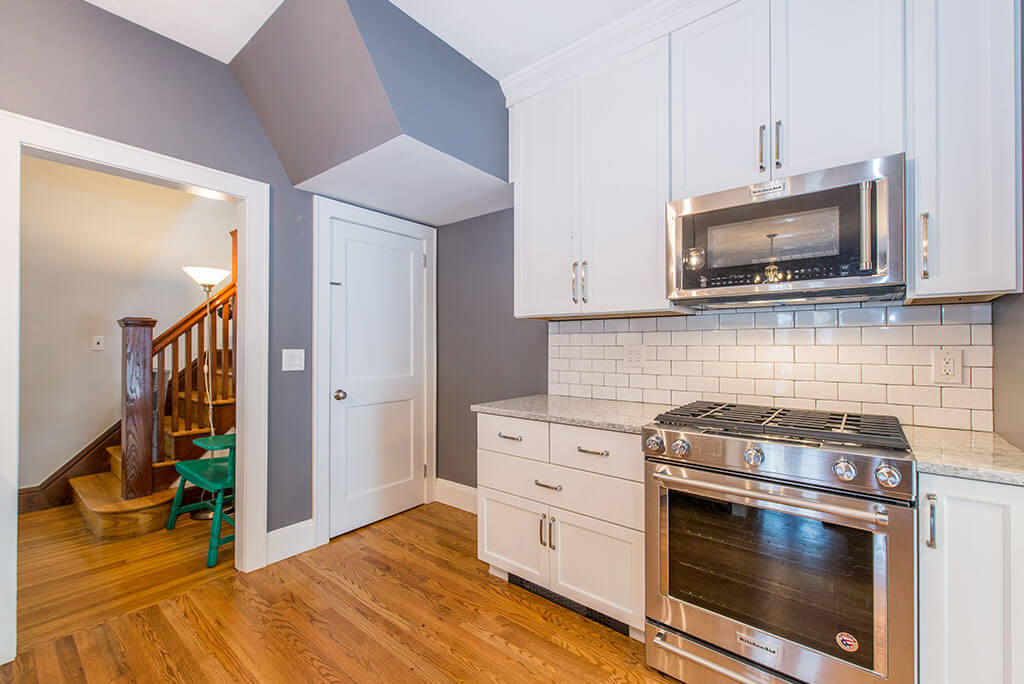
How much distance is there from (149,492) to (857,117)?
15.0 ft

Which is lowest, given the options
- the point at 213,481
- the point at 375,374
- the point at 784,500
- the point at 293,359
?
the point at 213,481

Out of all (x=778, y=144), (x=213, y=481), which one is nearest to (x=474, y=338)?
(x=213, y=481)

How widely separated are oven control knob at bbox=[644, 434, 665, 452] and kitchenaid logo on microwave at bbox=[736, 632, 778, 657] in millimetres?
650

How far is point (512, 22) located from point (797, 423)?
83.6 inches

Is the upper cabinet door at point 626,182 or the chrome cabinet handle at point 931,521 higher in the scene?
the upper cabinet door at point 626,182

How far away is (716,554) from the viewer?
1.57 metres

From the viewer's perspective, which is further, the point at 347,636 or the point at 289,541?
the point at 289,541

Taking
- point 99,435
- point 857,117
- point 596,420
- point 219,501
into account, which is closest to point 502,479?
point 596,420

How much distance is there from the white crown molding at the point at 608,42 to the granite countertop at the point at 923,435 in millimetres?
1695

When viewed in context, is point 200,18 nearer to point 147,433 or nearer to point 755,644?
point 147,433

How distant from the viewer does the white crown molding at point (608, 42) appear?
1.91 metres

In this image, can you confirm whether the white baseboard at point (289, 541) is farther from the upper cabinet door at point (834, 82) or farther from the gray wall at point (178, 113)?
the upper cabinet door at point (834, 82)

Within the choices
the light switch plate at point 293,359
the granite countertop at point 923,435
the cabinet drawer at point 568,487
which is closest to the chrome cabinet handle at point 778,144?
the granite countertop at point 923,435

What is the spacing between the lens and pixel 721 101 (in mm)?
1839
